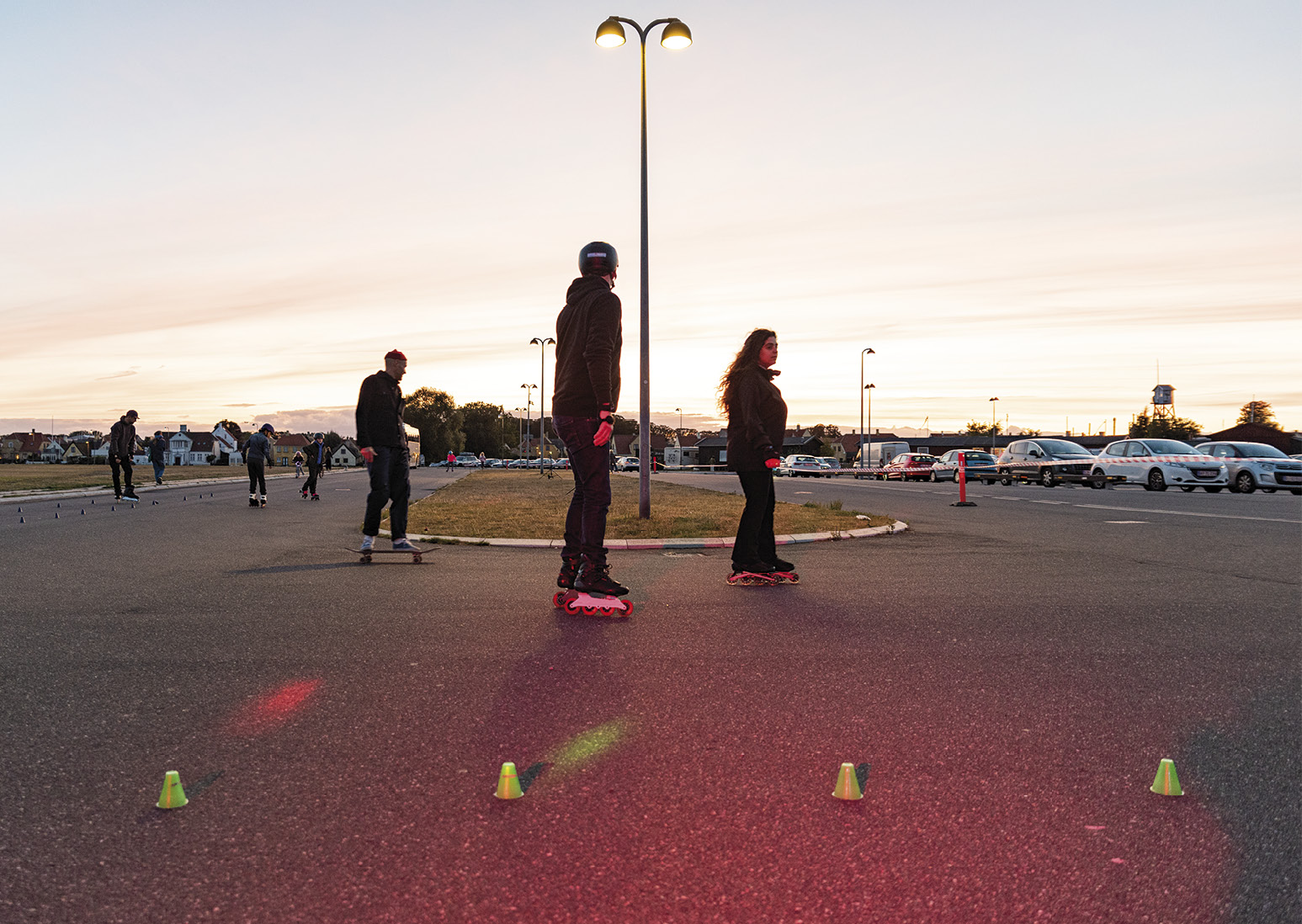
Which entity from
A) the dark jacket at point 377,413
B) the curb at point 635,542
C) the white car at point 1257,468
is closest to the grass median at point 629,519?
the curb at point 635,542

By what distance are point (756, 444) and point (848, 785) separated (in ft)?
14.6

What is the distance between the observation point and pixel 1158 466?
26.8 m

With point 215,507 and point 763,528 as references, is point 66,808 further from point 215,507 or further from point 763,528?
point 215,507

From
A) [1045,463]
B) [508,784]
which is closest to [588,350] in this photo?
[508,784]

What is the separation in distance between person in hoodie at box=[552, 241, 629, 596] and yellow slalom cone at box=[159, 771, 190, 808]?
10.8 ft

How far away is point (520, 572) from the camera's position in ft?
25.9

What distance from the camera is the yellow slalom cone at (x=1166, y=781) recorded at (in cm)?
274

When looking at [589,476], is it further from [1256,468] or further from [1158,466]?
[1158,466]

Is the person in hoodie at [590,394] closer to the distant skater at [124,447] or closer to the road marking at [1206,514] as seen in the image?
the road marking at [1206,514]

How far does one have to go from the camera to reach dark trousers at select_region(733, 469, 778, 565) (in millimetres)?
7047

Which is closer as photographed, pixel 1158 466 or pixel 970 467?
pixel 1158 466

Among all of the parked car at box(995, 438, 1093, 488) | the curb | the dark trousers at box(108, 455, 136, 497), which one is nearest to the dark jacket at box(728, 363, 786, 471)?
the curb

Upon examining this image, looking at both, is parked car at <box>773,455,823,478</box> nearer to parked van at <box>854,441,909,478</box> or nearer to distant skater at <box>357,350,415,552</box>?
parked van at <box>854,441,909,478</box>

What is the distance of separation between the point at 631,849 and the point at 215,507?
17.5m
